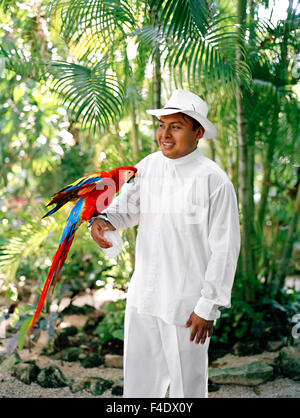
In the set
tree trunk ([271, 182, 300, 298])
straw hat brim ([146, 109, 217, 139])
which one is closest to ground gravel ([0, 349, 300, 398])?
tree trunk ([271, 182, 300, 298])

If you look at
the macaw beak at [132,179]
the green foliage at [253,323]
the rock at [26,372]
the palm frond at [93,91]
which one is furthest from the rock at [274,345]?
the palm frond at [93,91]

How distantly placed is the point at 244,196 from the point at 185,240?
3.68 feet

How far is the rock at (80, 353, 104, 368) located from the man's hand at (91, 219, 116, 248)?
1.25 meters

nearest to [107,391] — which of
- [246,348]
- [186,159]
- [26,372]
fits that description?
[26,372]

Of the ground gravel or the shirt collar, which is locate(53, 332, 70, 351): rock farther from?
the shirt collar

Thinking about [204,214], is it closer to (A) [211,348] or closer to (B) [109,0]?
(B) [109,0]

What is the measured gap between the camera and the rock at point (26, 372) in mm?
2234

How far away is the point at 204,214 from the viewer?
1.43 m

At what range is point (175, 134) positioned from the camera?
57.1 inches

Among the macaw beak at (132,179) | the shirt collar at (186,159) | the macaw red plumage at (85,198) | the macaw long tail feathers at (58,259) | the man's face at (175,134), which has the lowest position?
the macaw long tail feathers at (58,259)

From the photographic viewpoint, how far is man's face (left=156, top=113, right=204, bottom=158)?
1.44m

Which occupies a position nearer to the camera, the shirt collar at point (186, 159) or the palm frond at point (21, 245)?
the shirt collar at point (186, 159)

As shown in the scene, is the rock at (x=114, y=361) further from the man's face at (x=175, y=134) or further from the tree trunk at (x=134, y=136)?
the man's face at (x=175, y=134)

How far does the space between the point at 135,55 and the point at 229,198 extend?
104 centimetres
